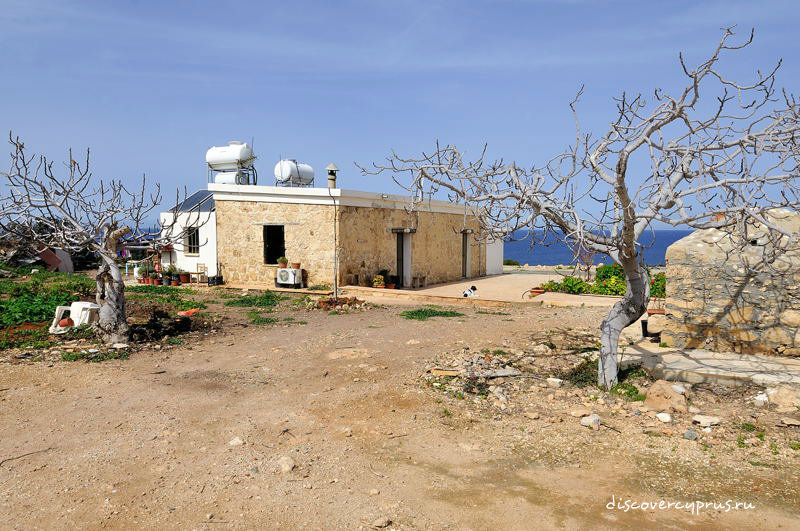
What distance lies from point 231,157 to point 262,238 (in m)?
4.22

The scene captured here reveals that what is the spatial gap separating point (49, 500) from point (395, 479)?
2435 mm

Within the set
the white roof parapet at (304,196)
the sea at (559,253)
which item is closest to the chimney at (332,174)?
the white roof parapet at (304,196)

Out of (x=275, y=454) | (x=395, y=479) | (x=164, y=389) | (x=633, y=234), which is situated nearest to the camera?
(x=395, y=479)

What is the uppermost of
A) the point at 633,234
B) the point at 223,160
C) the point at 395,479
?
the point at 223,160

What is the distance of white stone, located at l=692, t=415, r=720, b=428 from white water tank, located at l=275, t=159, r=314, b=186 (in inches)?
643

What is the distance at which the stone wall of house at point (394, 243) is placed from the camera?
17531mm

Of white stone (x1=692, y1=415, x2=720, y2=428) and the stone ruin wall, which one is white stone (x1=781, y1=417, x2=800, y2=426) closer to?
white stone (x1=692, y1=415, x2=720, y2=428)

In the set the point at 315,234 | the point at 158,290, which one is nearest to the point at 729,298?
the point at 315,234

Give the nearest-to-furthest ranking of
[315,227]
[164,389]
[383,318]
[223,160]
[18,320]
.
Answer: [164,389] < [18,320] < [383,318] < [315,227] < [223,160]

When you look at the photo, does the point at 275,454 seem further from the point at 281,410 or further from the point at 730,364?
the point at 730,364

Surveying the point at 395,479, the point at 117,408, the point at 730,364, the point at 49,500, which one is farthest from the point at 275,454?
the point at 730,364

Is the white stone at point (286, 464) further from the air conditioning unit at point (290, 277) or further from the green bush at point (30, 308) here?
the air conditioning unit at point (290, 277)

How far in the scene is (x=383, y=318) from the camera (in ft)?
39.2

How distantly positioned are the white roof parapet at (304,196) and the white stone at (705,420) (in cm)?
1147
